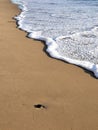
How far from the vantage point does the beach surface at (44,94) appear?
10.8ft

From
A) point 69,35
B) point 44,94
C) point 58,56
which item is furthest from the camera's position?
point 69,35

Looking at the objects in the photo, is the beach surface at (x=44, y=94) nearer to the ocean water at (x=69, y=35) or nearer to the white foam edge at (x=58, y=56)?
the white foam edge at (x=58, y=56)

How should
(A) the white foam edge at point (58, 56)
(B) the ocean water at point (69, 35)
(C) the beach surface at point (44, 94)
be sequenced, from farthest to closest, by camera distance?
(B) the ocean water at point (69, 35)
(A) the white foam edge at point (58, 56)
(C) the beach surface at point (44, 94)

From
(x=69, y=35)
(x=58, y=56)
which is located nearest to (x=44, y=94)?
(x=58, y=56)

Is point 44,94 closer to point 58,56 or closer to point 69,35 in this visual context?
point 58,56

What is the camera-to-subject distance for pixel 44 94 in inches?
154

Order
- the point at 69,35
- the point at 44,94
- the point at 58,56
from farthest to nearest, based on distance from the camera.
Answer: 1. the point at 69,35
2. the point at 58,56
3. the point at 44,94

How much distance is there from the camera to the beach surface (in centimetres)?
329

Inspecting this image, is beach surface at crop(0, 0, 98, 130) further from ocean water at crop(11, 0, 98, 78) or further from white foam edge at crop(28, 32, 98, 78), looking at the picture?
ocean water at crop(11, 0, 98, 78)

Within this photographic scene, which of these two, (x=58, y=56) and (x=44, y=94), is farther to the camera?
(x=58, y=56)

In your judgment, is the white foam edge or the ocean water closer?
the white foam edge

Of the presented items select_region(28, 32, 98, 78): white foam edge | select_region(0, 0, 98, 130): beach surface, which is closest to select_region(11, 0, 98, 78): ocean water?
select_region(28, 32, 98, 78): white foam edge

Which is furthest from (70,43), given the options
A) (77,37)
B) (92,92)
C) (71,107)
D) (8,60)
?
(71,107)

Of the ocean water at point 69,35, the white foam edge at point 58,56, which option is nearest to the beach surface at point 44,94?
the white foam edge at point 58,56
